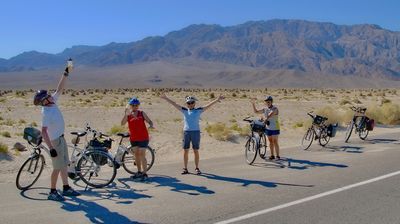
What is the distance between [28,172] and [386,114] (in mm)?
20938

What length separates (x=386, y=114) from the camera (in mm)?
26844

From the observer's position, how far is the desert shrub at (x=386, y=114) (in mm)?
26530

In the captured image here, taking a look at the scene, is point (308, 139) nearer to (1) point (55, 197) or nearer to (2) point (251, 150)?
(2) point (251, 150)

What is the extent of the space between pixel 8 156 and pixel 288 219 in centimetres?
861

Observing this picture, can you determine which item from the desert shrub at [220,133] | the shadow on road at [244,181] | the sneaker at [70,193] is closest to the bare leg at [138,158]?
the shadow on road at [244,181]

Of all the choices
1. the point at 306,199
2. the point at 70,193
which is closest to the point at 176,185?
the point at 70,193

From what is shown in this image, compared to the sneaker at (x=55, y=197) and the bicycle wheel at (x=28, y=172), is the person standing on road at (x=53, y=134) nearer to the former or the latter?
the sneaker at (x=55, y=197)

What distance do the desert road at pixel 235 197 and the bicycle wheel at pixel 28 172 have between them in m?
0.18

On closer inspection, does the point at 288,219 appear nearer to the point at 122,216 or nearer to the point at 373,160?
the point at 122,216

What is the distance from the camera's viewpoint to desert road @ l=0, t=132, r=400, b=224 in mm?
8273

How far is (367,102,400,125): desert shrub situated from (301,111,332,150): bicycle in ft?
35.1

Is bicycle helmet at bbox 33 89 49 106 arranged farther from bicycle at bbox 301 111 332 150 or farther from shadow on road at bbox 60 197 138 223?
bicycle at bbox 301 111 332 150

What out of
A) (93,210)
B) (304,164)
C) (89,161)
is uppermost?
(89,161)

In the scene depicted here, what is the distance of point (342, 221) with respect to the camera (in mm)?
8031
